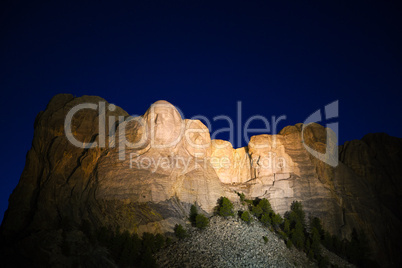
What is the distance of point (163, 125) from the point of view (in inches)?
1953

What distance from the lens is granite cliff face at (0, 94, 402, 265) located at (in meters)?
42.8

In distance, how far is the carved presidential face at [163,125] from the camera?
162ft

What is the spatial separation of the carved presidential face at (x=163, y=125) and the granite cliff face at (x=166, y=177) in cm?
14

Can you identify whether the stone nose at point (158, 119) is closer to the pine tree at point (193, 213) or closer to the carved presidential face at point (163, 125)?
the carved presidential face at point (163, 125)

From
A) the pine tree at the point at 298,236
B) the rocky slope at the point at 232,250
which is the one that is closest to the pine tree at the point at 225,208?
the rocky slope at the point at 232,250

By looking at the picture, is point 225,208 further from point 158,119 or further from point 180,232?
point 158,119

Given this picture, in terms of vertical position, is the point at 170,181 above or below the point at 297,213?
above

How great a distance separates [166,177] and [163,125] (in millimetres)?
7376

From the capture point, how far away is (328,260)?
46.1 meters

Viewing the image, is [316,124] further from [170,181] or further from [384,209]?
[170,181]

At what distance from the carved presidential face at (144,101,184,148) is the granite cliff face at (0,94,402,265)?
0.14m

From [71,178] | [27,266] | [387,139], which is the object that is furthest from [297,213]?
[27,266]

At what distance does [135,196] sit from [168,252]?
26.2ft

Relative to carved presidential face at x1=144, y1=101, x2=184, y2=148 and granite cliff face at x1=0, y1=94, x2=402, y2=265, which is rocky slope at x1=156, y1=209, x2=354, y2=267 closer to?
granite cliff face at x1=0, y1=94, x2=402, y2=265
